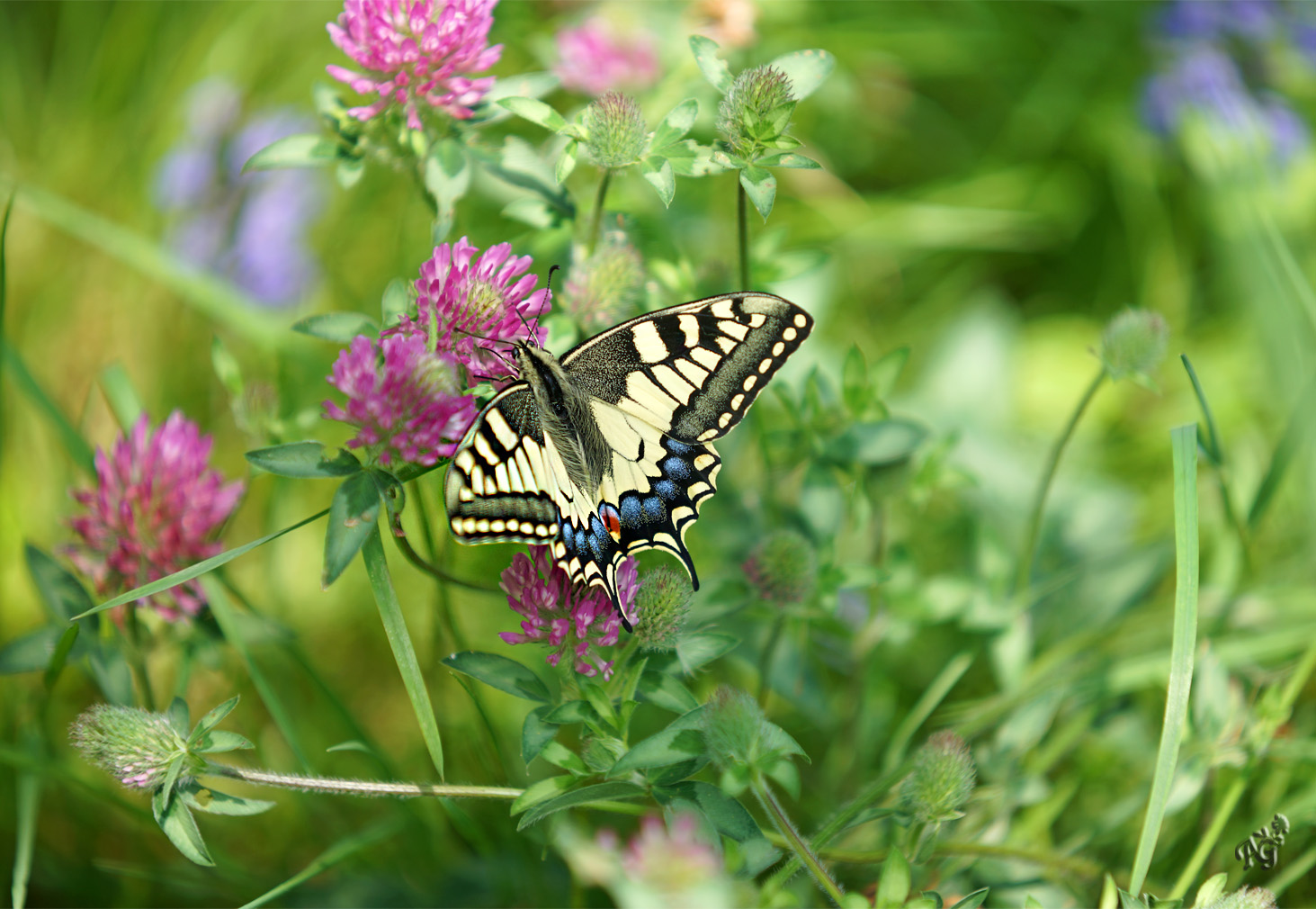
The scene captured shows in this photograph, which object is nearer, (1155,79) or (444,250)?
(444,250)

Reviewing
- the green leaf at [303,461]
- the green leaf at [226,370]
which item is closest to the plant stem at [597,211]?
the green leaf at [303,461]

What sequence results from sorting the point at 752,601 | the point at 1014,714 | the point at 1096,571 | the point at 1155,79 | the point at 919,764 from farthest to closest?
the point at 1155,79 < the point at 1096,571 < the point at 1014,714 < the point at 752,601 < the point at 919,764

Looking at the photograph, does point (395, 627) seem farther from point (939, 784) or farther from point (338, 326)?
point (939, 784)

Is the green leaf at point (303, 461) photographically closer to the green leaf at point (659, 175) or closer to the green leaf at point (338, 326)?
the green leaf at point (338, 326)

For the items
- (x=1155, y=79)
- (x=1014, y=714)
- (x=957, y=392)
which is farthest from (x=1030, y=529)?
(x=1155, y=79)

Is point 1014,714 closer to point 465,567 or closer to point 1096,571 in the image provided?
point 1096,571

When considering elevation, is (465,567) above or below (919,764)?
above

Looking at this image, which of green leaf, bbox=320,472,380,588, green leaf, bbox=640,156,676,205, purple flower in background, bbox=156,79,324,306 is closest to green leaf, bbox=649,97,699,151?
green leaf, bbox=640,156,676,205
